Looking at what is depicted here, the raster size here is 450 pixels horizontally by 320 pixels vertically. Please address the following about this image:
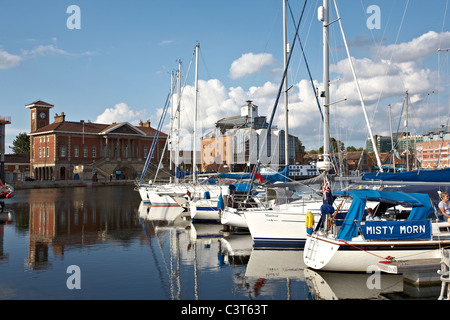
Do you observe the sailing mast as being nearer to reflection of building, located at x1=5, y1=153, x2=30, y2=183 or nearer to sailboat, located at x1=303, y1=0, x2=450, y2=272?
sailboat, located at x1=303, y1=0, x2=450, y2=272

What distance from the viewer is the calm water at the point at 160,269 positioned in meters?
13.6

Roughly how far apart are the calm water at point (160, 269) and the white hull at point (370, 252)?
49 cm


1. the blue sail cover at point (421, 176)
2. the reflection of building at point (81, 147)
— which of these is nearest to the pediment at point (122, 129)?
the reflection of building at point (81, 147)

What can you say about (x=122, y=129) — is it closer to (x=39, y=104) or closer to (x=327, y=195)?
(x=39, y=104)

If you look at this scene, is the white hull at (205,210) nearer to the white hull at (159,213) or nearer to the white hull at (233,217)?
the white hull at (159,213)

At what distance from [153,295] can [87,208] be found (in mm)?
29904

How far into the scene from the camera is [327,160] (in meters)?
18.8

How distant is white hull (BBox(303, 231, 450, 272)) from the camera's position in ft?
48.4

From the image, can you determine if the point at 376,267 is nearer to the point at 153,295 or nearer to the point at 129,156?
the point at 153,295

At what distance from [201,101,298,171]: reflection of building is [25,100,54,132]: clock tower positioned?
3852 centimetres

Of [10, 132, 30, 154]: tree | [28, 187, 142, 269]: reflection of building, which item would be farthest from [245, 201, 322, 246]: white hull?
[10, 132, 30, 154]: tree

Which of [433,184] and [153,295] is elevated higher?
[433,184]
